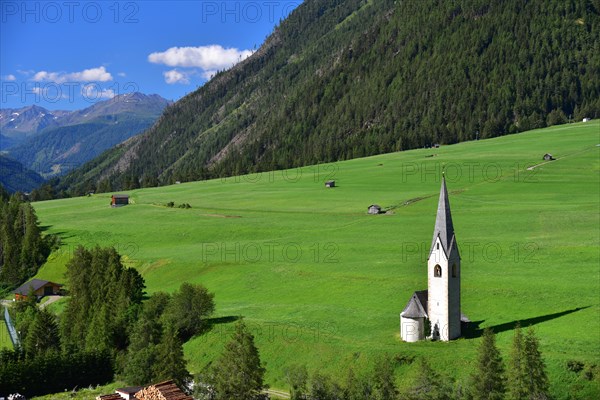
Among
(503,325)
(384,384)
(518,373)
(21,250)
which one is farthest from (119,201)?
(518,373)

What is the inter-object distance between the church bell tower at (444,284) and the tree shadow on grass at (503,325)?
4.10 ft

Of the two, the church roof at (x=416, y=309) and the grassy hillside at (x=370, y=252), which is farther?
the grassy hillside at (x=370, y=252)

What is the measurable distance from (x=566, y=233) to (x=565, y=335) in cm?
4046

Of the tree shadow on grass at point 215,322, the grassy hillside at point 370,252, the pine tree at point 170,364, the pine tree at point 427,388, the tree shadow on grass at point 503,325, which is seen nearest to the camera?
the pine tree at point 427,388

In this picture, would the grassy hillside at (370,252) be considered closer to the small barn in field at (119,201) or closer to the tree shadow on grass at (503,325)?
the tree shadow on grass at (503,325)

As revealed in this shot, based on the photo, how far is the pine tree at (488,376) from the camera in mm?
46156

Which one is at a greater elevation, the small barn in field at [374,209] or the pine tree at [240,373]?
the small barn in field at [374,209]

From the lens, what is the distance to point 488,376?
46.3m

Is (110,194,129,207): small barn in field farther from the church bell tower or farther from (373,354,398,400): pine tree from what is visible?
(373,354,398,400): pine tree

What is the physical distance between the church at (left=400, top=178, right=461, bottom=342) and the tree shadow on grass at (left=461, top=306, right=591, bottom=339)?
125 centimetres

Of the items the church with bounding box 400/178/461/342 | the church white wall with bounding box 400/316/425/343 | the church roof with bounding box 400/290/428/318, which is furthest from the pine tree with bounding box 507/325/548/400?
the church roof with bounding box 400/290/428/318

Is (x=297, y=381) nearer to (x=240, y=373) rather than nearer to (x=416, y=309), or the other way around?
(x=240, y=373)

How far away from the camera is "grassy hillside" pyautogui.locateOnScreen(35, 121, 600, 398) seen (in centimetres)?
5972

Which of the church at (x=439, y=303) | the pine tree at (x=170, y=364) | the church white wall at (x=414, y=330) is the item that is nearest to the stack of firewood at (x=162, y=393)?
the pine tree at (x=170, y=364)
